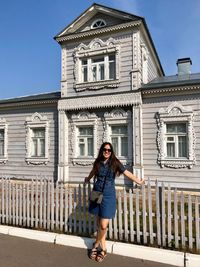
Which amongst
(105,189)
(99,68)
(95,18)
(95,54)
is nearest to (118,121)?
(99,68)

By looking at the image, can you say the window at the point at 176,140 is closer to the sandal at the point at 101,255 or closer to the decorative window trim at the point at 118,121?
the decorative window trim at the point at 118,121

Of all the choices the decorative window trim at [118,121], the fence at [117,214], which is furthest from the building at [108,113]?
the fence at [117,214]

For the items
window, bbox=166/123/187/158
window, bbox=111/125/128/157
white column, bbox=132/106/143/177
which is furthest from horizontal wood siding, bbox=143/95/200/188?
window, bbox=111/125/128/157

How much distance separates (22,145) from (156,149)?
7817 mm

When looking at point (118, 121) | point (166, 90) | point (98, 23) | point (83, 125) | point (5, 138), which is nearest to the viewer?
point (166, 90)

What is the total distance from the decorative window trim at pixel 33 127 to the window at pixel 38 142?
22 centimetres

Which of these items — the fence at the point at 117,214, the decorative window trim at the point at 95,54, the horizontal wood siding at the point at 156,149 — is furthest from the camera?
the decorative window trim at the point at 95,54

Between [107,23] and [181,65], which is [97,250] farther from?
[181,65]

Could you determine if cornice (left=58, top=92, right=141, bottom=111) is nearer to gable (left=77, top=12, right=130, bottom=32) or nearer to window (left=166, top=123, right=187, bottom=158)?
window (left=166, top=123, right=187, bottom=158)

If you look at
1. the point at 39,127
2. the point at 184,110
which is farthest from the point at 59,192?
the point at 39,127

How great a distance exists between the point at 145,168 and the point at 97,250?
22.9ft

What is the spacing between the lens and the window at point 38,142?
1343 cm

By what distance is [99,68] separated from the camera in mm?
12094

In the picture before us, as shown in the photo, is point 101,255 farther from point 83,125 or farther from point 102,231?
point 83,125
